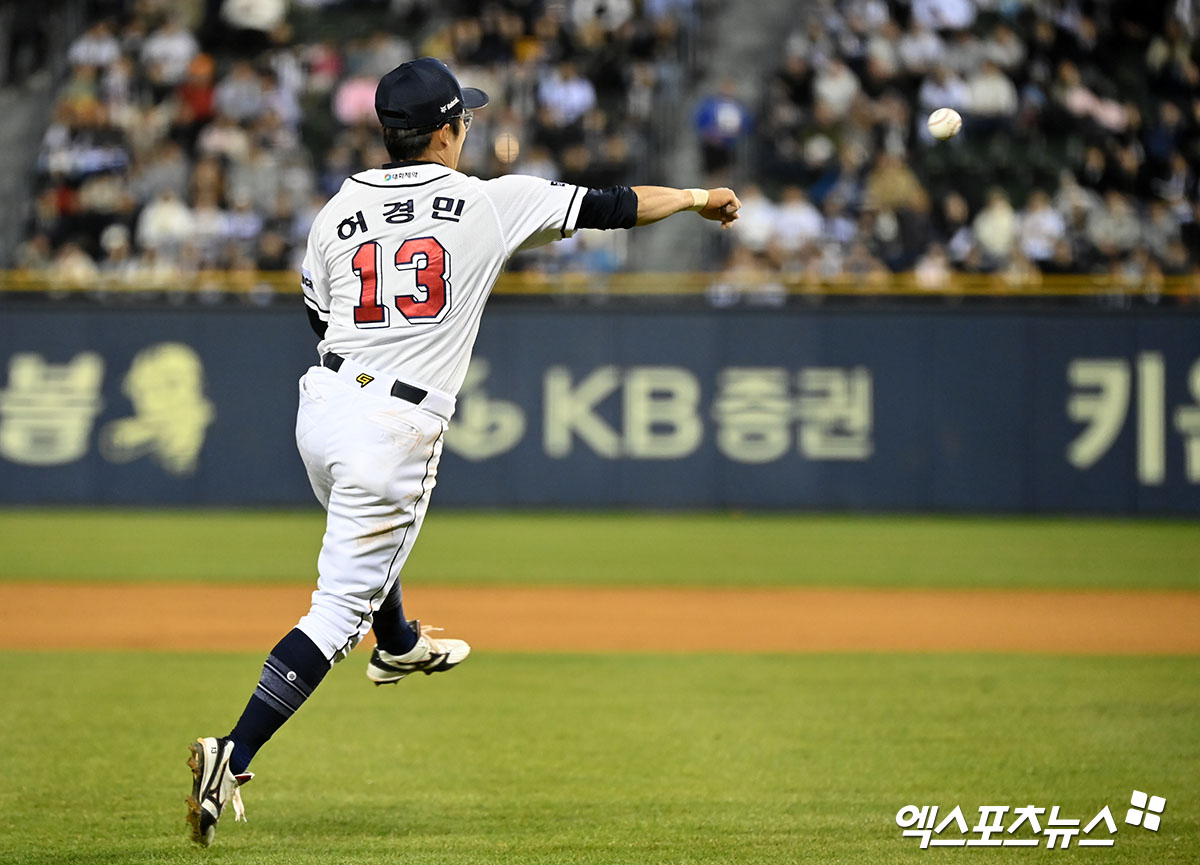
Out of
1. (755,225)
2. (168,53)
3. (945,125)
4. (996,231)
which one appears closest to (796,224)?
(755,225)

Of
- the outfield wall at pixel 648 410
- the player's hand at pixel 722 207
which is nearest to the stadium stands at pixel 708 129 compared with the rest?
the outfield wall at pixel 648 410

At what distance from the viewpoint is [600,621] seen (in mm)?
9625

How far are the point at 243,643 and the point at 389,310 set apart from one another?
Answer: 4651 mm

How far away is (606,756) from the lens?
5832mm

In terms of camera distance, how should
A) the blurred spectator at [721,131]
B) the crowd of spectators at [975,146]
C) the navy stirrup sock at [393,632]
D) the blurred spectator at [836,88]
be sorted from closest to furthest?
the navy stirrup sock at [393,632], the crowd of spectators at [975,146], the blurred spectator at [721,131], the blurred spectator at [836,88]

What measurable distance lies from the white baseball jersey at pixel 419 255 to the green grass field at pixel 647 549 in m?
6.91

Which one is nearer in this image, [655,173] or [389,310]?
[389,310]

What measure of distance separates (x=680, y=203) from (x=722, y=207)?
193mm

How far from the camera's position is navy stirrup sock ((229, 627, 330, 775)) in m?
4.31

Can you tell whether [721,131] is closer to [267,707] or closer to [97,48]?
[97,48]

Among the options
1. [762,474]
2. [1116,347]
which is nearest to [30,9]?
[762,474]

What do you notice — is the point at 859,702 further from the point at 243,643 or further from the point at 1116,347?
the point at 1116,347

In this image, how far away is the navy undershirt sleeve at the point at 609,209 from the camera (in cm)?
459

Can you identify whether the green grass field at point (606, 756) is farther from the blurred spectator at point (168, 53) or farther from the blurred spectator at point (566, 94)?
the blurred spectator at point (168, 53)
